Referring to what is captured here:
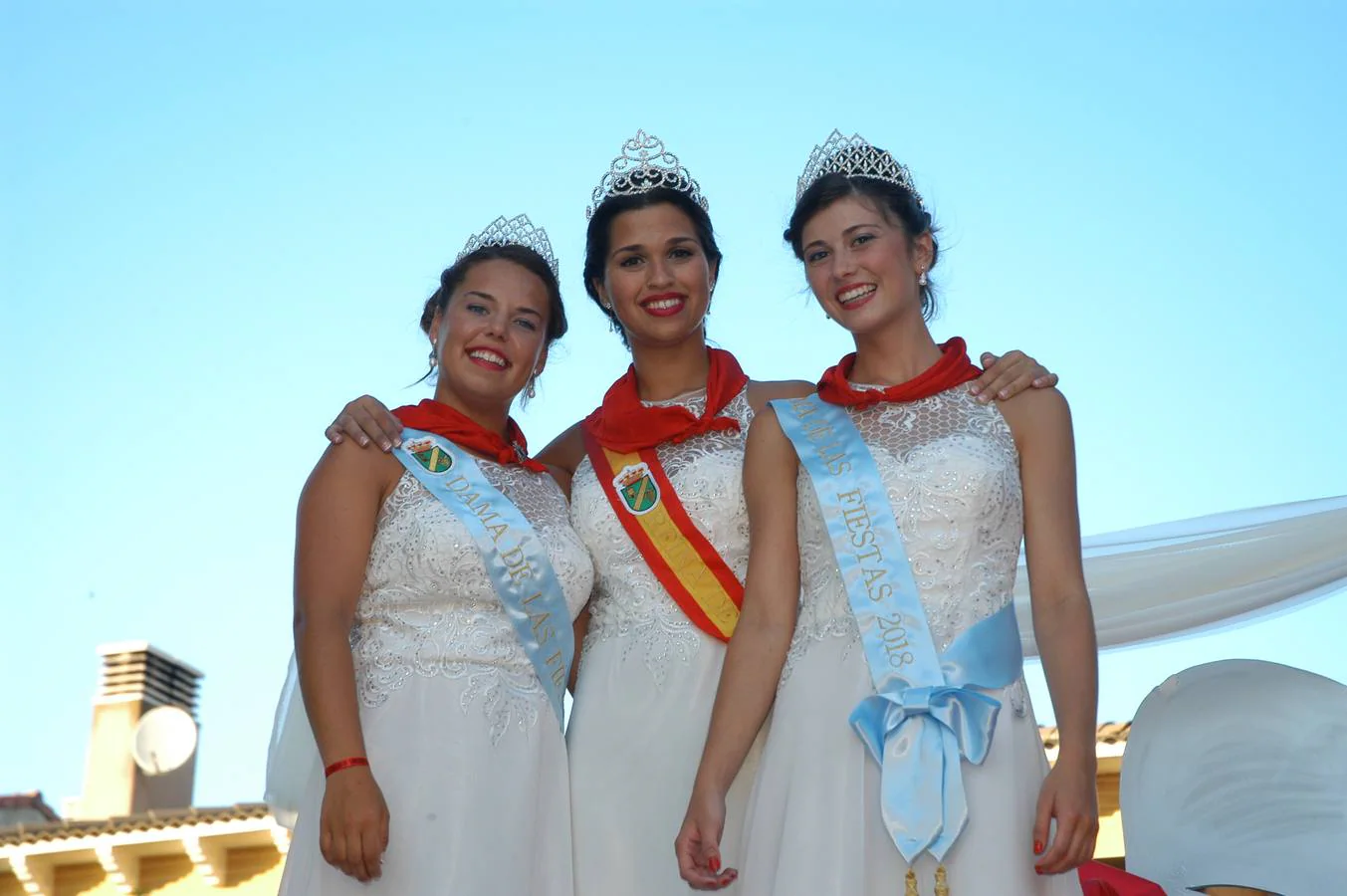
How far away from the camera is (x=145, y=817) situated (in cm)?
959

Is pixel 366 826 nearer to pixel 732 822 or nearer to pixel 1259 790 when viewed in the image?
pixel 732 822

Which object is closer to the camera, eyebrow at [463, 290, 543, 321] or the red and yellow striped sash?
the red and yellow striped sash

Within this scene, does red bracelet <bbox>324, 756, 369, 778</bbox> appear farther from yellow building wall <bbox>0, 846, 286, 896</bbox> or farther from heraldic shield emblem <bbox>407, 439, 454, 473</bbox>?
yellow building wall <bbox>0, 846, 286, 896</bbox>

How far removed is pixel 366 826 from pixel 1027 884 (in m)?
1.11

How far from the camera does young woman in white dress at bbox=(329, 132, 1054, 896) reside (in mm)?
3348

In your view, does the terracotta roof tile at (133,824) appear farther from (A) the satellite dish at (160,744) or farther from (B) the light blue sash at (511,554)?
(B) the light blue sash at (511,554)

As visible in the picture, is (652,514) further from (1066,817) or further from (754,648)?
(1066,817)

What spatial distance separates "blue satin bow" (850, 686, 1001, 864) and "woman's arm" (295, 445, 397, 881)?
0.87 metres

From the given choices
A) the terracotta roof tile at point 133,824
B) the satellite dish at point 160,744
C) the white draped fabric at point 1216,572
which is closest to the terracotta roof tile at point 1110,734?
the white draped fabric at point 1216,572

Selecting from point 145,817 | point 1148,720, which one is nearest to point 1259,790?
point 1148,720

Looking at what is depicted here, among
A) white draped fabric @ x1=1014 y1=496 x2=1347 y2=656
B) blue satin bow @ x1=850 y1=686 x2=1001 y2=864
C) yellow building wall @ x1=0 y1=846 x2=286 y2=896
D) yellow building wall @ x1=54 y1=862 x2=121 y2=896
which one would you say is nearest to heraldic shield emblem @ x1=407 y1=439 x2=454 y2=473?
blue satin bow @ x1=850 y1=686 x2=1001 y2=864

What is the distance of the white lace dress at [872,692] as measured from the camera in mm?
2738

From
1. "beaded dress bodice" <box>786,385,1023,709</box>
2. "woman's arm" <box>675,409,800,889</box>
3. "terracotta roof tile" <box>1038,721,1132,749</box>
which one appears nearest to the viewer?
"woman's arm" <box>675,409,800,889</box>

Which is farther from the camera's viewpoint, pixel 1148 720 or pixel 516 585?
pixel 1148 720
